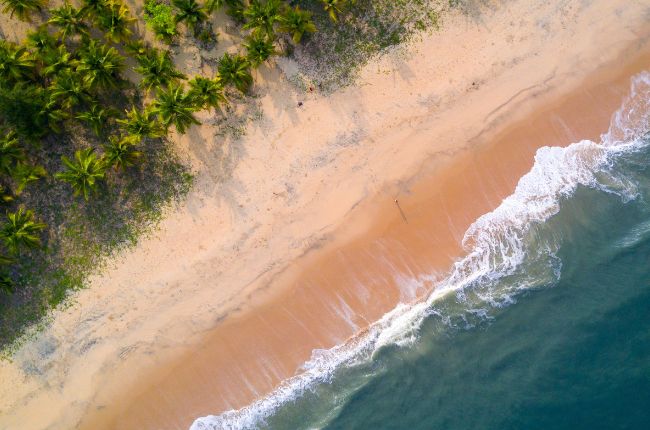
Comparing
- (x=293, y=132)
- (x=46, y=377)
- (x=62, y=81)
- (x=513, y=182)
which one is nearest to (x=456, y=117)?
(x=513, y=182)

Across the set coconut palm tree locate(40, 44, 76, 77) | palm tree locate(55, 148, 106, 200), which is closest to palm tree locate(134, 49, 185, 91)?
coconut palm tree locate(40, 44, 76, 77)

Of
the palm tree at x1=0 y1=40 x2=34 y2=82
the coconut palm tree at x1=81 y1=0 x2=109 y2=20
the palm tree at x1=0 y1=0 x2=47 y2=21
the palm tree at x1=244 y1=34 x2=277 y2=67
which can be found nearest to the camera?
the palm tree at x1=0 y1=40 x2=34 y2=82

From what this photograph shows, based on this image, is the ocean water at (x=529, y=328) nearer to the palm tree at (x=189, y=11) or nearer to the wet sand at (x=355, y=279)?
the wet sand at (x=355, y=279)

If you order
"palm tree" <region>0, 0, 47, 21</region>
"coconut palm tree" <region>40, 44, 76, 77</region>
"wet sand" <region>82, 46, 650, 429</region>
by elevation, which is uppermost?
"palm tree" <region>0, 0, 47, 21</region>

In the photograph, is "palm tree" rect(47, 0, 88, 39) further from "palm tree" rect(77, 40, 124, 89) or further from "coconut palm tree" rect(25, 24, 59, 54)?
"palm tree" rect(77, 40, 124, 89)

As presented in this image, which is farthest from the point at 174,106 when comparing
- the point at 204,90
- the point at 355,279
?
the point at 355,279

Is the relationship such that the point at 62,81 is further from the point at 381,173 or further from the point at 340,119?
the point at 381,173

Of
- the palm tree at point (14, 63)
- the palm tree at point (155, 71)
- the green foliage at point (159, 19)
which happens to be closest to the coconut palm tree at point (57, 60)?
the palm tree at point (14, 63)

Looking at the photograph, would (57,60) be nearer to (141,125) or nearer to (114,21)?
(114,21)

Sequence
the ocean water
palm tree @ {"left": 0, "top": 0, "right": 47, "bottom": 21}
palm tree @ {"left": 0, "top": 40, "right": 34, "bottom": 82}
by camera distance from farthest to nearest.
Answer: the ocean water → palm tree @ {"left": 0, "top": 0, "right": 47, "bottom": 21} → palm tree @ {"left": 0, "top": 40, "right": 34, "bottom": 82}
